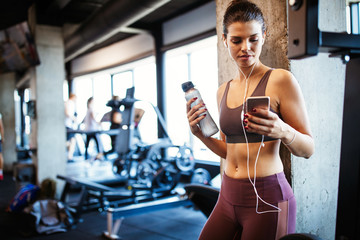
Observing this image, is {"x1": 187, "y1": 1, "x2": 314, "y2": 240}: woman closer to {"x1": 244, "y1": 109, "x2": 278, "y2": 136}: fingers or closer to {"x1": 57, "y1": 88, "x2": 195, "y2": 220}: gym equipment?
{"x1": 244, "y1": 109, "x2": 278, "y2": 136}: fingers

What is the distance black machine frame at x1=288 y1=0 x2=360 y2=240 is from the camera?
88 centimetres

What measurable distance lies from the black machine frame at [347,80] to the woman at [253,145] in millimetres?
231

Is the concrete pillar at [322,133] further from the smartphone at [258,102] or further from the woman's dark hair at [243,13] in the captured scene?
the smartphone at [258,102]

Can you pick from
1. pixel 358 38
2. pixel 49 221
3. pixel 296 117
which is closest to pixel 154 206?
pixel 49 221

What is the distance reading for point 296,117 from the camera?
4.00 ft

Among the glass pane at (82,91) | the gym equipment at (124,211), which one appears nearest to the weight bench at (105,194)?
the gym equipment at (124,211)

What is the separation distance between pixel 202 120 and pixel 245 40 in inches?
14.3

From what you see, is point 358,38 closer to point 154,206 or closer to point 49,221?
point 154,206

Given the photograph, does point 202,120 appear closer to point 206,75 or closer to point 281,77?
point 281,77

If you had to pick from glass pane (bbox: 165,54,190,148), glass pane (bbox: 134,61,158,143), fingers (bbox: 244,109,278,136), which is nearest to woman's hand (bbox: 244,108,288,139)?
fingers (bbox: 244,109,278,136)

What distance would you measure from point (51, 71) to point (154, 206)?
326 cm

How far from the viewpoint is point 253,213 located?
127cm

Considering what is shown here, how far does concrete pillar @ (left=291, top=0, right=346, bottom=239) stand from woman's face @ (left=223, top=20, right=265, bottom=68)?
42 cm

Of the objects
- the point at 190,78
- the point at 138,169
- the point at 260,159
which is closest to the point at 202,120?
the point at 260,159
